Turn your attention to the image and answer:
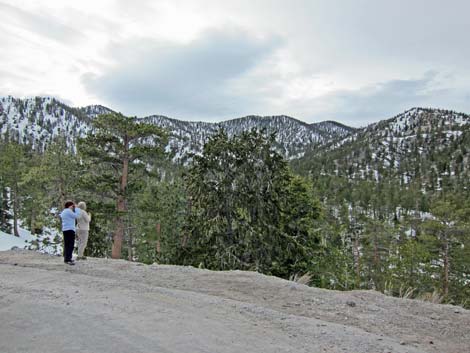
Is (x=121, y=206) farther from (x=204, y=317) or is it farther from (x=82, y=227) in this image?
(x=204, y=317)

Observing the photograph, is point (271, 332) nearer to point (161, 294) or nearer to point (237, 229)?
point (161, 294)

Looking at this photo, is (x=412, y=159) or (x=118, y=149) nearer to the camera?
(x=118, y=149)

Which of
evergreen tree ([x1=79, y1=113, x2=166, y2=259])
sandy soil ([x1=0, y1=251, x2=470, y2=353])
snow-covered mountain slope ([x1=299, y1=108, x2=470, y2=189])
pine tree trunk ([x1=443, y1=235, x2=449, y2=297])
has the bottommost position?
pine tree trunk ([x1=443, y1=235, x2=449, y2=297])

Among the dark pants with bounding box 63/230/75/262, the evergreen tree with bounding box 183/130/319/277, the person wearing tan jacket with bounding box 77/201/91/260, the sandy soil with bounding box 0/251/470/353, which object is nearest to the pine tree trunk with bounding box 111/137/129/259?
the evergreen tree with bounding box 183/130/319/277

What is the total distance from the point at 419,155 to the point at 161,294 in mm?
190583

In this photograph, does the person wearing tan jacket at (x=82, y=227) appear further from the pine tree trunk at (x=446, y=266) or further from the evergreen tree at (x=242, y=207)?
the pine tree trunk at (x=446, y=266)

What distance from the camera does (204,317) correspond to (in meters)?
5.50

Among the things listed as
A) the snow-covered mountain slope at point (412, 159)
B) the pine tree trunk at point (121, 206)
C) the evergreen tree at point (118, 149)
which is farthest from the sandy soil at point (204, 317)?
the snow-covered mountain slope at point (412, 159)

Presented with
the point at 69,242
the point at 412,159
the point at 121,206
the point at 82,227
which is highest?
the point at 412,159

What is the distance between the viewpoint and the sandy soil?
444 centimetres

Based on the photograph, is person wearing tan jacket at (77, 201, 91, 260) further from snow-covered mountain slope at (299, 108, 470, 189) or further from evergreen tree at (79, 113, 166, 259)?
snow-covered mountain slope at (299, 108, 470, 189)

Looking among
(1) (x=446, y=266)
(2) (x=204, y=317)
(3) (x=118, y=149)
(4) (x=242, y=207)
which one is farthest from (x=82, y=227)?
(1) (x=446, y=266)

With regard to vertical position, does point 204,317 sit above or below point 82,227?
below

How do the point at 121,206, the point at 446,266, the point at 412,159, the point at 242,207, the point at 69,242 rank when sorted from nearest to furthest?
the point at 69,242, the point at 242,207, the point at 121,206, the point at 446,266, the point at 412,159
